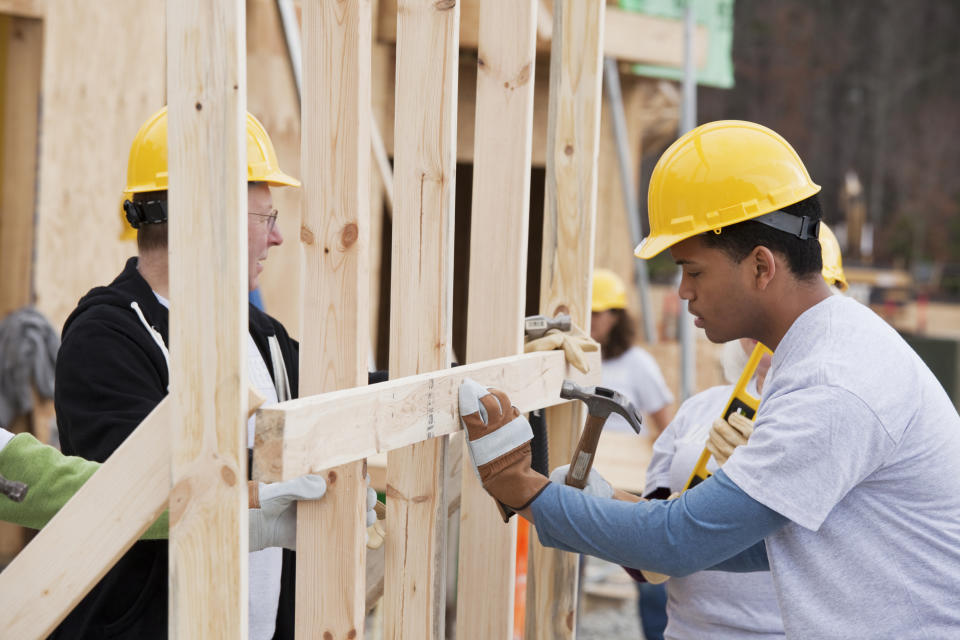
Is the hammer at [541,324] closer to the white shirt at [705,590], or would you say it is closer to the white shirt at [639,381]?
the white shirt at [705,590]

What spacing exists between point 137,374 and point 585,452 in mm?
907

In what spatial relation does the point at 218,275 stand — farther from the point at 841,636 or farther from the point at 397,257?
the point at 841,636

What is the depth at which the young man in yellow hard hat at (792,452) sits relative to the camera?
1.76 m

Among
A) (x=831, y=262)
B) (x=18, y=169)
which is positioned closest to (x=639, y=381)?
(x=831, y=262)

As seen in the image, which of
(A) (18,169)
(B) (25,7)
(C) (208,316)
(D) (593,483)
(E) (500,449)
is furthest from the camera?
(A) (18,169)

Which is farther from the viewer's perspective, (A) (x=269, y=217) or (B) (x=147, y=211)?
(A) (x=269, y=217)

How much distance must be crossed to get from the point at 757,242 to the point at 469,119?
4249mm

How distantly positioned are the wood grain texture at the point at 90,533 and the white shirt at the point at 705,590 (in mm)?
1526

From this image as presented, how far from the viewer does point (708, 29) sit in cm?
764

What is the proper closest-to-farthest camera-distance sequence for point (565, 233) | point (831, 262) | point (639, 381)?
1. point (565, 233)
2. point (831, 262)
3. point (639, 381)

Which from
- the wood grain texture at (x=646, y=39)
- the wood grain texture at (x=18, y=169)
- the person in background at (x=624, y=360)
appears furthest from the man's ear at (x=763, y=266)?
the wood grain texture at (x=646, y=39)

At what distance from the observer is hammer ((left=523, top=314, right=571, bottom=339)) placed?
8.43ft

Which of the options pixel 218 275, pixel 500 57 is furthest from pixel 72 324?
pixel 500 57

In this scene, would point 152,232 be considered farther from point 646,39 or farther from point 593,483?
point 646,39
